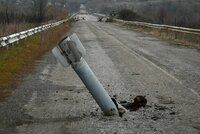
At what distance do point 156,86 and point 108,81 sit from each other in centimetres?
133

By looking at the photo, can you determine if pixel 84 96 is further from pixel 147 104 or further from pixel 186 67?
pixel 186 67

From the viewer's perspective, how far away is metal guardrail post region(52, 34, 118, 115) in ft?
25.6

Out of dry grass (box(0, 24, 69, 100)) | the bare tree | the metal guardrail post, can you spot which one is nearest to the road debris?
the metal guardrail post

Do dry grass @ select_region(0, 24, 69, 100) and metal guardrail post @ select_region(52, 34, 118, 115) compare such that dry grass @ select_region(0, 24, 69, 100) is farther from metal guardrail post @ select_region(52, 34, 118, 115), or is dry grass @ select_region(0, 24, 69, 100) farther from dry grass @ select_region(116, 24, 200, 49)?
dry grass @ select_region(116, 24, 200, 49)

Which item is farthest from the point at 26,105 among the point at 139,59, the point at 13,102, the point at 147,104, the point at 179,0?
the point at 179,0

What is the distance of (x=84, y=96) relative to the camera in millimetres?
10031

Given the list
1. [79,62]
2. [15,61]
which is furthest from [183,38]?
[79,62]

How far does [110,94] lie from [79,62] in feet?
7.63

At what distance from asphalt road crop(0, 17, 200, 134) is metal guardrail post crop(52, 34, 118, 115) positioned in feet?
0.72

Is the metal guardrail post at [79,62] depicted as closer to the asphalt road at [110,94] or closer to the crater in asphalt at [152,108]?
the asphalt road at [110,94]

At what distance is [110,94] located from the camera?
10.1 metres

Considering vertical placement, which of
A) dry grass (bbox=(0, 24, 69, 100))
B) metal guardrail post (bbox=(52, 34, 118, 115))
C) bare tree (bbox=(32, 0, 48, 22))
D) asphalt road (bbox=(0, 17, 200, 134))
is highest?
metal guardrail post (bbox=(52, 34, 118, 115))

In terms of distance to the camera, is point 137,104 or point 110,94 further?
point 110,94

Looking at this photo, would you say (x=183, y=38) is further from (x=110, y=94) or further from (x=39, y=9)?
(x=39, y=9)
